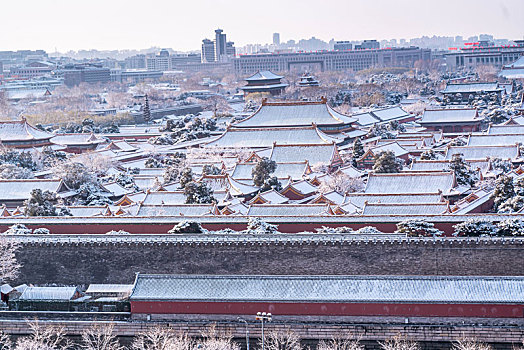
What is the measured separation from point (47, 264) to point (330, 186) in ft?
38.1

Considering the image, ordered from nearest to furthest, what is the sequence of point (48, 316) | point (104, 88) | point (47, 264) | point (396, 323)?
point (396, 323) → point (48, 316) → point (47, 264) → point (104, 88)

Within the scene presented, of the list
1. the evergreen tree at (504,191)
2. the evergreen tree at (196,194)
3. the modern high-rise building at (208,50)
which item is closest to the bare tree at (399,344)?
the evergreen tree at (504,191)

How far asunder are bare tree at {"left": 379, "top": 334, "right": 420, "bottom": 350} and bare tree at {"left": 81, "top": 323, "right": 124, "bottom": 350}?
17.3ft

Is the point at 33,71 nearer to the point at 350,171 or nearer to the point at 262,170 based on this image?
the point at 350,171

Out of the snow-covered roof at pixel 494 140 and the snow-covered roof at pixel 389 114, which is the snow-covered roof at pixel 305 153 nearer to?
the snow-covered roof at pixel 494 140

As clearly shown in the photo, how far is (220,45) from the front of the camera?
150 meters

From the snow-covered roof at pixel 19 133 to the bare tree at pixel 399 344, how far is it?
2622 centimetres

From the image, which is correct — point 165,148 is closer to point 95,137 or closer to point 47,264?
point 95,137

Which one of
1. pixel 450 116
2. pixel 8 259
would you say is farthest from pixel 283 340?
pixel 450 116

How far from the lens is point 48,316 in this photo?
67.6ft

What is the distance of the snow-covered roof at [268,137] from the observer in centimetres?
4112

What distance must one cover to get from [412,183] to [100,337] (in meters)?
12.5

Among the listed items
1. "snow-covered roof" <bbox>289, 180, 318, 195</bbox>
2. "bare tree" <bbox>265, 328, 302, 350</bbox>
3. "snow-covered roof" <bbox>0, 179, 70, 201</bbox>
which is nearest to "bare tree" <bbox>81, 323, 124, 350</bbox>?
"bare tree" <bbox>265, 328, 302, 350</bbox>

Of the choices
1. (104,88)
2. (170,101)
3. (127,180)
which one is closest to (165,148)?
(127,180)
